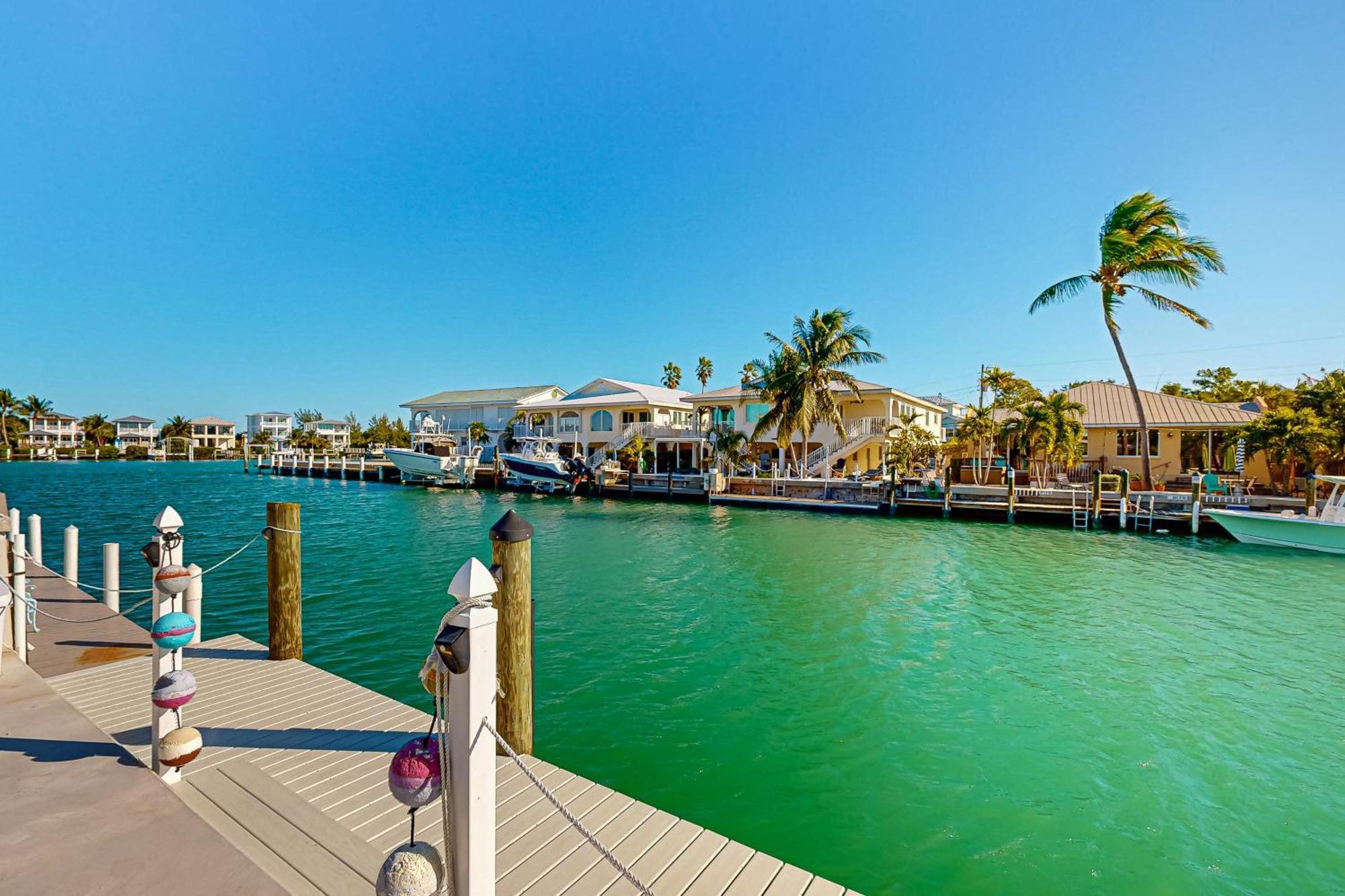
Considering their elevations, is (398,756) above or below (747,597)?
above

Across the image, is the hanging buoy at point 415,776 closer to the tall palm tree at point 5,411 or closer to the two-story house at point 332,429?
the two-story house at point 332,429

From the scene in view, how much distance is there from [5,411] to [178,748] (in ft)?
427

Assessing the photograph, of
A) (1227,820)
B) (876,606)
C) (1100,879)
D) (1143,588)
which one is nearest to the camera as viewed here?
(1100,879)

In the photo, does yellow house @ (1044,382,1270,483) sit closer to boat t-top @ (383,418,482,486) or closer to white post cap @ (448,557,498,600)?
white post cap @ (448,557,498,600)

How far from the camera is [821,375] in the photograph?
32594 millimetres

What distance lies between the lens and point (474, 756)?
8.29ft

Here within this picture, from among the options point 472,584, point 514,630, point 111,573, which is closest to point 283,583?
point 514,630

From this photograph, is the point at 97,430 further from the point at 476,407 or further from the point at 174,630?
the point at 174,630

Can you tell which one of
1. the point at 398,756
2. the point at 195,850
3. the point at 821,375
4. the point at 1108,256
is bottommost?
the point at 195,850

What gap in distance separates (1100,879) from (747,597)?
27.6 ft

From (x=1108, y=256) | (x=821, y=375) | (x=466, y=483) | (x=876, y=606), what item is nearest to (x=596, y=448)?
(x=466, y=483)

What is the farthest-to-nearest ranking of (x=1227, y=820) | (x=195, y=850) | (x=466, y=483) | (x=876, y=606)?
(x=466, y=483)
(x=876, y=606)
(x=1227, y=820)
(x=195, y=850)

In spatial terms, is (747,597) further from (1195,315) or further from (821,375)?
(1195,315)

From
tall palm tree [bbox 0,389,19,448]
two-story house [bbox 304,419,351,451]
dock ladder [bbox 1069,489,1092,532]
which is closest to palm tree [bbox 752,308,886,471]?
dock ladder [bbox 1069,489,1092,532]
